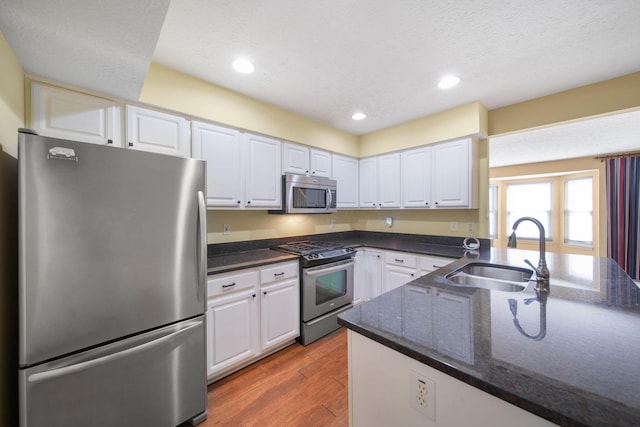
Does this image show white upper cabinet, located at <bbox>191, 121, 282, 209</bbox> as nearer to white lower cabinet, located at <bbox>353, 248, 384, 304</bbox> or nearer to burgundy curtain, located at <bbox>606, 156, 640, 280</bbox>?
white lower cabinet, located at <bbox>353, 248, 384, 304</bbox>

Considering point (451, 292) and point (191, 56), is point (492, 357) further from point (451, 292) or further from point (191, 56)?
point (191, 56)

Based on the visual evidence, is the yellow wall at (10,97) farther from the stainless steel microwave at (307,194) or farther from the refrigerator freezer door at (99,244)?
the stainless steel microwave at (307,194)

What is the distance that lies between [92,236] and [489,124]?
3.72m

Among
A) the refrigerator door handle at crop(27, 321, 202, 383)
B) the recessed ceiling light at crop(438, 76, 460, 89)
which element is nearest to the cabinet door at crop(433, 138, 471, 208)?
the recessed ceiling light at crop(438, 76, 460, 89)

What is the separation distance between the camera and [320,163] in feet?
10.6

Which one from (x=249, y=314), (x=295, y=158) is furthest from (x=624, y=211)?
(x=249, y=314)

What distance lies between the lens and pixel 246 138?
246 centimetres

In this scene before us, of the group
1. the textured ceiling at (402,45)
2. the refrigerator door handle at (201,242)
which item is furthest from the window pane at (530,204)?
the refrigerator door handle at (201,242)

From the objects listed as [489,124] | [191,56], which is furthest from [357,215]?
[191,56]

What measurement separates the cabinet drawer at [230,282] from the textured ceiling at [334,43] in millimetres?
1467

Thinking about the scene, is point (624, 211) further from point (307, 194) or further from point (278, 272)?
point (278, 272)

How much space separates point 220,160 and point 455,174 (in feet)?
8.39

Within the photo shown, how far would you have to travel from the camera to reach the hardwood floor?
1.60m

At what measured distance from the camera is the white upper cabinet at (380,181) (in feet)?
11.0
